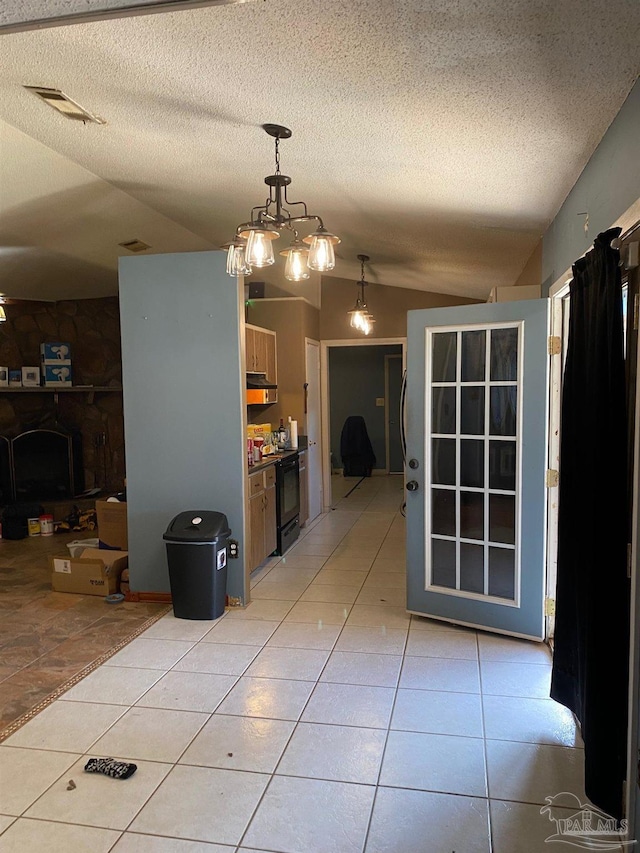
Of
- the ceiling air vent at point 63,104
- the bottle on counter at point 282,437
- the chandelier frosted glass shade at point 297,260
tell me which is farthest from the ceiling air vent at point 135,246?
the chandelier frosted glass shade at point 297,260

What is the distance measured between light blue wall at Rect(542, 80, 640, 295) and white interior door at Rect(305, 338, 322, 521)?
12.5 feet

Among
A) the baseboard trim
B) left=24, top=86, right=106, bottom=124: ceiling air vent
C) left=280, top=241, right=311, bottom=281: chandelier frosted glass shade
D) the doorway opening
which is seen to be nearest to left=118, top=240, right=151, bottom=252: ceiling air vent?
left=24, top=86, right=106, bottom=124: ceiling air vent

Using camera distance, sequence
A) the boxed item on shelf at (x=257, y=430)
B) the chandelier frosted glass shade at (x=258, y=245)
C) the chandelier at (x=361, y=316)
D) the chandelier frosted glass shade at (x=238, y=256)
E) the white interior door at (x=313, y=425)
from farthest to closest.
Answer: the white interior door at (x=313, y=425), the chandelier at (x=361, y=316), the boxed item on shelf at (x=257, y=430), the chandelier frosted glass shade at (x=238, y=256), the chandelier frosted glass shade at (x=258, y=245)

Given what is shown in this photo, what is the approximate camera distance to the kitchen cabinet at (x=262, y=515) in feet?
15.3

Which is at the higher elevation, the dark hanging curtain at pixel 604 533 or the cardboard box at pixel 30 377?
the cardboard box at pixel 30 377

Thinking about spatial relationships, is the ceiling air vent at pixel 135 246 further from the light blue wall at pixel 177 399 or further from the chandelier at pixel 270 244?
the chandelier at pixel 270 244

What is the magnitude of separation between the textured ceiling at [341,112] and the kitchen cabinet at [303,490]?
8.40 ft

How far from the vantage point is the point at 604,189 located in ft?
7.39

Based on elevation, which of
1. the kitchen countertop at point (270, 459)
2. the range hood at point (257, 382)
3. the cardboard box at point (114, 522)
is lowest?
the cardboard box at point (114, 522)

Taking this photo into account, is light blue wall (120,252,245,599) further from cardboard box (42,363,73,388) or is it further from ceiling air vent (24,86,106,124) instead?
cardboard box (42,363,73,388)

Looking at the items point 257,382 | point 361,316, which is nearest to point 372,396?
point 361,316

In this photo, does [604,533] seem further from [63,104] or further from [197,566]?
[63,104]

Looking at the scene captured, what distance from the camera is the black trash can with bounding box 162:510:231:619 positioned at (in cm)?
386

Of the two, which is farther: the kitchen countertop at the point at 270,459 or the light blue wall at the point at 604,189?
the kitchen countertop at the point at 270,459
